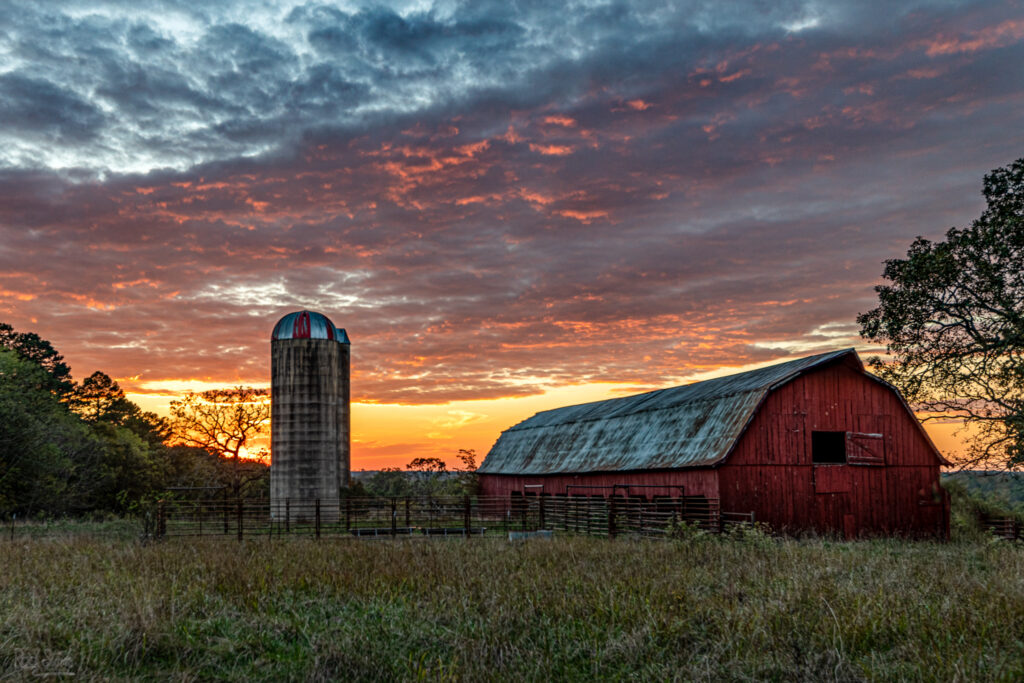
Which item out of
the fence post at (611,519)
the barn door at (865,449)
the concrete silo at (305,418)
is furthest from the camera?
the concrete silo at (305,418)

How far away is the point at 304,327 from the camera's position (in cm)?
3588

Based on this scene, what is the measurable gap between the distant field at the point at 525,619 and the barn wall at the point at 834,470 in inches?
351

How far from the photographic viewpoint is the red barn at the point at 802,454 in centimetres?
2372

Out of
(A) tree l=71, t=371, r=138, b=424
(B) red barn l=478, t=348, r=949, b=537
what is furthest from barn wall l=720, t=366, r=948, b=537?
(A) tree l=71, t=371, r=138, b=424

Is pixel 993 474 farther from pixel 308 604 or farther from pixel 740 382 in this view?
pixel 308 604

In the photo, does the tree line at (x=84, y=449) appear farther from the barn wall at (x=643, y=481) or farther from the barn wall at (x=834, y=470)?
the barn wall at (x=834, y=470)

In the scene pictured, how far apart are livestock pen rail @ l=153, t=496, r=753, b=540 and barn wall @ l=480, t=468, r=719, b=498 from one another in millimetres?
354

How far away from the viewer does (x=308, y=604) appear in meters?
11.2

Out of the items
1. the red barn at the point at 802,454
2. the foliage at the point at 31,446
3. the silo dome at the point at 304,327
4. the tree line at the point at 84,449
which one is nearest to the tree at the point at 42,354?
the tree line at the point at 84,449

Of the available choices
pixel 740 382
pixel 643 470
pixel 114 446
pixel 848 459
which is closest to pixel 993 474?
pixel 848 459

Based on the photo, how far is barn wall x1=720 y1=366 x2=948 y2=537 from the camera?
77.7 ft

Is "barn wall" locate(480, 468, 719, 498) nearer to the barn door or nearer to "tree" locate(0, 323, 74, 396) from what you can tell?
the barn door

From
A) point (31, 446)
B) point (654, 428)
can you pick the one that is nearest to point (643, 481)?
point (654, 428)

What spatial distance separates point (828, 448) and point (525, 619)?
70.2 ft
